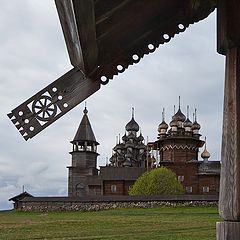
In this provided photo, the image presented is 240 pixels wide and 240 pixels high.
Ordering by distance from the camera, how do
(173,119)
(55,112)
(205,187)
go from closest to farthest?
(55,112)
(205,187)
(173,119)

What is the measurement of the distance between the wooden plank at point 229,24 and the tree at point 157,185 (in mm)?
48532

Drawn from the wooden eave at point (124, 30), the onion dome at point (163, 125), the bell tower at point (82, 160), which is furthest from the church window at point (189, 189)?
the wooden eave at point (124, 30)

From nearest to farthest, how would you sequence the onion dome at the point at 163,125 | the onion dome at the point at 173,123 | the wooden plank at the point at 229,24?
1. the wooden plank at the point at 229,24
2. the onion dome at the point at 173,123
3. the onion dome at the point at 163,125

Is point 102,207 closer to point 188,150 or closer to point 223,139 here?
point 188,150

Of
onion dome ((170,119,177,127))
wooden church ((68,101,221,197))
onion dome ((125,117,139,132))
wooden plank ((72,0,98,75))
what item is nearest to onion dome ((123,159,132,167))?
wooden church ((68,101,221,197))

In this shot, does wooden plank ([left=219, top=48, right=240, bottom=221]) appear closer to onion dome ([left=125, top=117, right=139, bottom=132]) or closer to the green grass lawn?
the green grass lawn

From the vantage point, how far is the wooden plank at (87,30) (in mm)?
2389

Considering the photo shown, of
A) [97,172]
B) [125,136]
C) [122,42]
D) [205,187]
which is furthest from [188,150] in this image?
[122,42]

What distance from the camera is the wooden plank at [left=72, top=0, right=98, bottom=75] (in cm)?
239

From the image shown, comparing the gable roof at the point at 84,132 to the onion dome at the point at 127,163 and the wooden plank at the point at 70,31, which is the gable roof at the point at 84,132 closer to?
the onion dome at the point at 127,163

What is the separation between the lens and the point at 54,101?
12.6 feet

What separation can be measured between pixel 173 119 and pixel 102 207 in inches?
960

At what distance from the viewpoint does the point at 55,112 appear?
3.78m

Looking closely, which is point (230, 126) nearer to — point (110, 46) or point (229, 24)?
point (229, 24)
